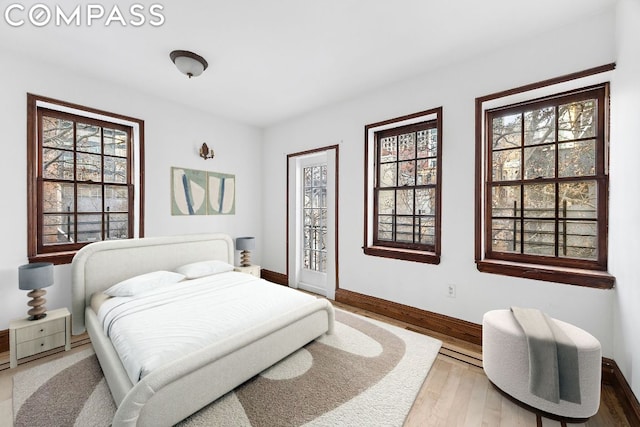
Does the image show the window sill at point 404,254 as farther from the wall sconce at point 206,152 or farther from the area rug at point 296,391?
the wall sconce at point 206,152

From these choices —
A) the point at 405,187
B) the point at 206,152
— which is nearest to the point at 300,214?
the point at 206,152

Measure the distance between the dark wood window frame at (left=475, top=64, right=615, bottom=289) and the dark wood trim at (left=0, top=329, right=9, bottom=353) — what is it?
4382mm

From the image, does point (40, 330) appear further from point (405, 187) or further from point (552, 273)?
point (552, 273)

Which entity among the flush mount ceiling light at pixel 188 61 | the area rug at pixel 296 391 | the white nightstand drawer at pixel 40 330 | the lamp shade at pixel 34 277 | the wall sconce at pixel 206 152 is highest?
the flush mount ceiling light at pixel 188 61

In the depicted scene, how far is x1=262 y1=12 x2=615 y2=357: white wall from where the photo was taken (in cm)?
206

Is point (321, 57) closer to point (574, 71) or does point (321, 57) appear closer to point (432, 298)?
point (574, 71)

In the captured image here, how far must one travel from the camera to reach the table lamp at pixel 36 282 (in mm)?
2234

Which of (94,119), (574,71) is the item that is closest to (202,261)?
(94,119)

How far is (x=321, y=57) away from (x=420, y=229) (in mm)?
2095

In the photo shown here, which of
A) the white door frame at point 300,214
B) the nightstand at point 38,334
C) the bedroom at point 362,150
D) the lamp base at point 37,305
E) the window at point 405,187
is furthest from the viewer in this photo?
the white door frame at point 300,214

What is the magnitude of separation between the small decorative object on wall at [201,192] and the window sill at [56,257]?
1110mm

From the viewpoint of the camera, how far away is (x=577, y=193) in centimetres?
220

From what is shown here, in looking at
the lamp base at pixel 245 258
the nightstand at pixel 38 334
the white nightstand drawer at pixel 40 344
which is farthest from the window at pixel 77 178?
the lamp base at pixel 245 258

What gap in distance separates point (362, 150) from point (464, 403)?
265 cm
